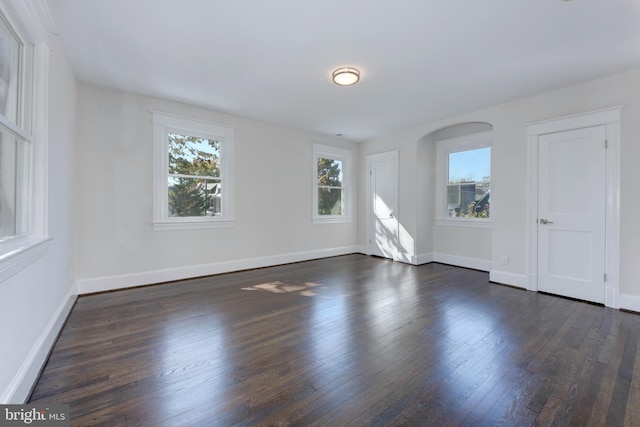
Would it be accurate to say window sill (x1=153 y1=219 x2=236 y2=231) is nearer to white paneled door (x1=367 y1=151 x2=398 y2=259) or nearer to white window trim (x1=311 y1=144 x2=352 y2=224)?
white window trim (x1=311 y1=144 x2=352 y2=224)

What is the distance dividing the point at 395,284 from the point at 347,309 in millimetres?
1281

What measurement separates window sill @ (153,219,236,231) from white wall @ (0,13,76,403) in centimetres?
99

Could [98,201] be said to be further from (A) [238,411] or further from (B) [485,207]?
(B) [485,207]

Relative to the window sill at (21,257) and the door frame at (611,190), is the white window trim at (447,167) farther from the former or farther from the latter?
the window sill at (21,257)

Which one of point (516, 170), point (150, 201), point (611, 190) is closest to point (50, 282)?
point (150, 201)

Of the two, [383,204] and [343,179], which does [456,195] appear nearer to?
[383,204]

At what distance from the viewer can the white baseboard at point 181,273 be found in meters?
3.61

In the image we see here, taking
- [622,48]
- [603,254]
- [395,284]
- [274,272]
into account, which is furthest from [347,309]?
[622,48]

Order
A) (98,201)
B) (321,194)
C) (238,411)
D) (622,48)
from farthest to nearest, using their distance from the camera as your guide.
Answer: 1. (321,194)
2. (98,201)
3. (622,48)
4. (238,411)

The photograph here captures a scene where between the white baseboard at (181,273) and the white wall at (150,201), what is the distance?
0.01 meters

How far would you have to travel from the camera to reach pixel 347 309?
10.2 ft

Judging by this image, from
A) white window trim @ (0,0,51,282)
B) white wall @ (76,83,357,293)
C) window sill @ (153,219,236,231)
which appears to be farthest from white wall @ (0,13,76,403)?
window sill @ (153,219,236,231)

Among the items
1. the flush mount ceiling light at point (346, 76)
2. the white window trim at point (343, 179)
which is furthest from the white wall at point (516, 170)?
the flush mount ceiling light at point (346, 76)

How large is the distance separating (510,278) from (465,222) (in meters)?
1.44
